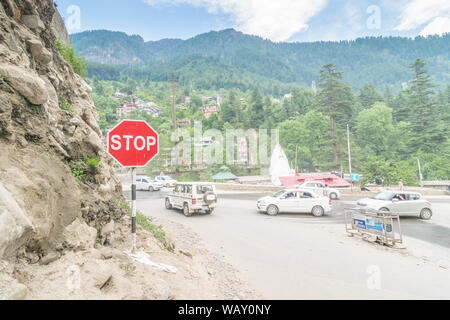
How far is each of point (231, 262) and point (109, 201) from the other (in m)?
3.52

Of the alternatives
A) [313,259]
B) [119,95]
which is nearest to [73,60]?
[313,259]

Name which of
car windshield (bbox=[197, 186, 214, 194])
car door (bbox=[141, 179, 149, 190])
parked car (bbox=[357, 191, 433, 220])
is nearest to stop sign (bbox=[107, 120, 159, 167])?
car windshield (bbox=[197, 186, 214, 194])

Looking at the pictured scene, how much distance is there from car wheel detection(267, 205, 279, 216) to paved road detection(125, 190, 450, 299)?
1.53 m

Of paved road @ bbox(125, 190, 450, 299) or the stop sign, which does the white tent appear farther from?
the stop sign

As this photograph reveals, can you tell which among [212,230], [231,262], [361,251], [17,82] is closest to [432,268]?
[361,251]

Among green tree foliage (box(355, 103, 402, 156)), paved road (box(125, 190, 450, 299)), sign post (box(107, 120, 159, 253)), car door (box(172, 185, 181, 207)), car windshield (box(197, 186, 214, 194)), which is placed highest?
green tree foliage (box(355, 103, 402, 156))

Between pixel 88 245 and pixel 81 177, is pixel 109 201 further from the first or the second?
pixel 88 245

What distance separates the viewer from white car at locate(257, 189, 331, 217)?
1332cm

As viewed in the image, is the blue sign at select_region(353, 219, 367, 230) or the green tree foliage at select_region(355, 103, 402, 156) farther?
the green tree foliage at select_region(355, 103, 402, 156)

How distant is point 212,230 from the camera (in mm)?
9703

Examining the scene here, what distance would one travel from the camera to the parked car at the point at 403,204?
12190 mm

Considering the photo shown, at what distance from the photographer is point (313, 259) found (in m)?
6.45

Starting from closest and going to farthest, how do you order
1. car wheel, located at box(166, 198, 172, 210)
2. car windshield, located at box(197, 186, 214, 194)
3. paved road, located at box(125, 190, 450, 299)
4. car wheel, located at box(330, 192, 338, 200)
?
paved road, located at box(125, 190, 450, 299), car windshield, located at box(197, 186, 214, 194), car wheel, located at box(166, 198, 172, 210), car wheel, located at box(330, 192, 338, 200)
